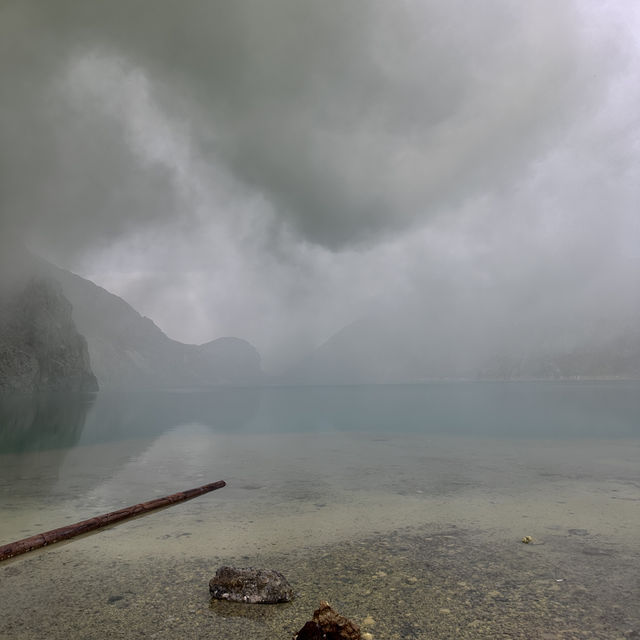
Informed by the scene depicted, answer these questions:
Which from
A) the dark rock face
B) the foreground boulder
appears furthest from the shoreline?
the dark rock face

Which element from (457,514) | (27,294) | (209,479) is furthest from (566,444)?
(27,294)

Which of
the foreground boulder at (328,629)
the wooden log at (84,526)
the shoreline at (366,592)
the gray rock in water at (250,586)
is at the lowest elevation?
the wooden log at (84,526)

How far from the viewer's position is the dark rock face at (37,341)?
156 metres

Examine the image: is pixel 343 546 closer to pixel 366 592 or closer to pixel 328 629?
pixel 366 592

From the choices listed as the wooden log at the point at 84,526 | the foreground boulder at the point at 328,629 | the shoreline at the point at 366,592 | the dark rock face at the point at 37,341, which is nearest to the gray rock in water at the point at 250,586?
the shoreline at the point at 366,592

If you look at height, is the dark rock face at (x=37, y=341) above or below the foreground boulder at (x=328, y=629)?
above

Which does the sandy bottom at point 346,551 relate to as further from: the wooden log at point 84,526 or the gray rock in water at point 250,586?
the wooden log at point 84,526

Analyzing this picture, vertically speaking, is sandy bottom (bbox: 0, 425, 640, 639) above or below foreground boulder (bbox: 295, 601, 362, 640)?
below

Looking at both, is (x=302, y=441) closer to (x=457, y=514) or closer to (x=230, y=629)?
(x=457, y=514)

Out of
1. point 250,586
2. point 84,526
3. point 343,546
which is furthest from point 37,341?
point 250,586

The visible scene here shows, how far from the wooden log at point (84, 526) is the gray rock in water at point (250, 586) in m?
5.63

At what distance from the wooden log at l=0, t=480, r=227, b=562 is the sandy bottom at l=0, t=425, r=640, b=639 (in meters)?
0.46

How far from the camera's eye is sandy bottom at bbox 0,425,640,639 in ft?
23.9

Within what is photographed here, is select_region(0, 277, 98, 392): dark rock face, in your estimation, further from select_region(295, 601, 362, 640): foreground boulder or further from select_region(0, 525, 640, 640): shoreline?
select_region(295, 601, 362, 640): foreground boulder
